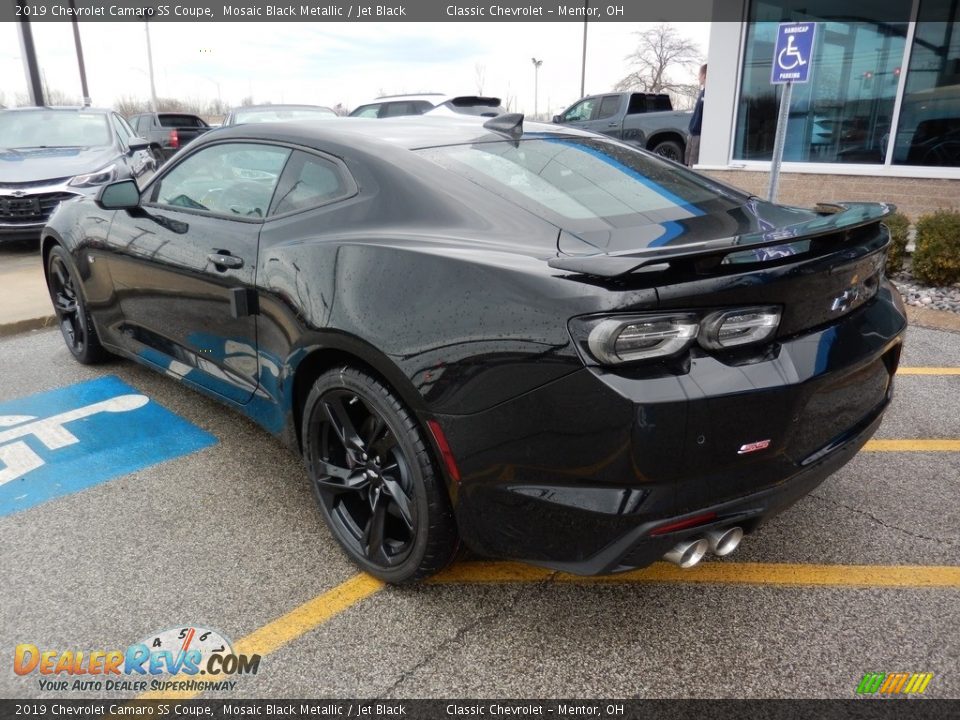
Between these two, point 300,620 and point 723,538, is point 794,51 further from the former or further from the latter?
point 300,620

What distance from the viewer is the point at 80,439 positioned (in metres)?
3.66

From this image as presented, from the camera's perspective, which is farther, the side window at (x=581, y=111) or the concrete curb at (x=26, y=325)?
the side window at (x=581, y=111)

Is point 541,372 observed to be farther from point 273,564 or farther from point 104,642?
point 104,642

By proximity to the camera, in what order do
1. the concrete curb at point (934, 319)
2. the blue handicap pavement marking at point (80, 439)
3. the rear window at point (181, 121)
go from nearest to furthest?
the blue handicap pavement marking at point (80, 439), the concrete curb at point (934, 319), the rear window at point (181, 121)

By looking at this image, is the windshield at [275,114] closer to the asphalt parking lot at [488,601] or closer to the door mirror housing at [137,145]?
the door mirror housing at [137,145]

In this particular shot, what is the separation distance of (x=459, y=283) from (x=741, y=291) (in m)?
0.74

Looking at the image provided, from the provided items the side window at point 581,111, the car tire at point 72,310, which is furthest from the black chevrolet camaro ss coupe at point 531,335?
the side window at point 581,111

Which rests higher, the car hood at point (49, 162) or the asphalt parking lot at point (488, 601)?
the car hood at point (49, 162)

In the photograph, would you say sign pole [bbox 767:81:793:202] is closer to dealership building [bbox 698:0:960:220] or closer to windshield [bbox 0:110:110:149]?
dealership building [bbox 698:0:960:220]

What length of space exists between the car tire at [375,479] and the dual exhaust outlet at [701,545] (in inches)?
26.4

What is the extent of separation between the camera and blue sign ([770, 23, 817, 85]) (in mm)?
5973

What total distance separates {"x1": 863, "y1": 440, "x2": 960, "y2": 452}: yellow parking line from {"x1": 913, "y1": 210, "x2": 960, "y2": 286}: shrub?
128 inches

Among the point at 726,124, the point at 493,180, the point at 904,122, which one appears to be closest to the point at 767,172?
the point at 726,124

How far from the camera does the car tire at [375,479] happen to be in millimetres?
2205
